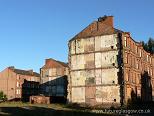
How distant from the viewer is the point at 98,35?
5272 cm

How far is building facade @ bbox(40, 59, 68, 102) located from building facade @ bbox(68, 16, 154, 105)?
62.4ft

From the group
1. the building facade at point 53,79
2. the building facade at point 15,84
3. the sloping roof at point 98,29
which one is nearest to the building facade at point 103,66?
the sloping roof at point 98,29

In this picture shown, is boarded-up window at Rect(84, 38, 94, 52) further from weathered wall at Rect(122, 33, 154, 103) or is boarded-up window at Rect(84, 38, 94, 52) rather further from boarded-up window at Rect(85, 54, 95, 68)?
weathered wall at Rect(122, 33, 154, 103)

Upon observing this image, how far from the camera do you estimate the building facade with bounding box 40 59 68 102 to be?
2869 inches

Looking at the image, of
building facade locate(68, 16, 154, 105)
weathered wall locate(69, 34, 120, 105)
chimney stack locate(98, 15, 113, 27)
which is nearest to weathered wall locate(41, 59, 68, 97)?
weathered wall locate(69, 34, 120, 105)

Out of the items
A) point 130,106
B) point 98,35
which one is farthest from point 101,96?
point 98,35

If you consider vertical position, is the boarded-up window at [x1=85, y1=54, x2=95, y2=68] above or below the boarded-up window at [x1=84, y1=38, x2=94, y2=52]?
below

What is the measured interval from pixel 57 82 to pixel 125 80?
27928 millimetres

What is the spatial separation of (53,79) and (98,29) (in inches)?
1002

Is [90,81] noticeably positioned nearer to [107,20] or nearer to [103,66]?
[103,66]

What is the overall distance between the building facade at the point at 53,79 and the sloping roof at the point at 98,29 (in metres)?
20.2

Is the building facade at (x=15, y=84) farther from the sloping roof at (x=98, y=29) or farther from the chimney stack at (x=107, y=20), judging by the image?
the chimney stack at (x=107, y=20)

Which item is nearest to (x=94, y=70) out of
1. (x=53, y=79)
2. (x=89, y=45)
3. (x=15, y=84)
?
(x=89, y=45)

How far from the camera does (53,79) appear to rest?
74.4 m
